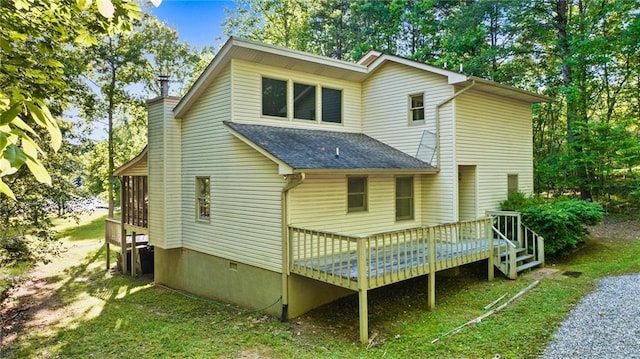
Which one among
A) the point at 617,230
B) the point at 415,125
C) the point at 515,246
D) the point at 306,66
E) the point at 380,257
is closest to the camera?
the point at 380,257

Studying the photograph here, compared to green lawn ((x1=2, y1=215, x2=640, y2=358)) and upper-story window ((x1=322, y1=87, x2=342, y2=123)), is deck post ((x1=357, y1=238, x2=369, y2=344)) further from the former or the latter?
upper-story window ((x1=322, y1=87, x2=342, y2=123))

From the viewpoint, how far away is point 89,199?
1387 cm

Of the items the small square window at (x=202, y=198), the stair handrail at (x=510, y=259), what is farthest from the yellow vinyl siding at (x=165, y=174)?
the stair handrail at (x=510, y=259)

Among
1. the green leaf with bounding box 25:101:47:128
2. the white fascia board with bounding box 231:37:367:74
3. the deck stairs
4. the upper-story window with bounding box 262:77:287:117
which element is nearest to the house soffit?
the upper-story window with bounding box 262:77:287:117

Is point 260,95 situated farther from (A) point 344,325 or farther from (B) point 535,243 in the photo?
(B) point 535,243

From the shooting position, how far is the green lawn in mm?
7172

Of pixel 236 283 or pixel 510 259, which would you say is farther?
pixel 236 283

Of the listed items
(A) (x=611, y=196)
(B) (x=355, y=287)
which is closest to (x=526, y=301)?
(B) (x=355, y=287)

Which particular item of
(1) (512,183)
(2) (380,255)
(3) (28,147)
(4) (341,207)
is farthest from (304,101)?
(3) (28,147)

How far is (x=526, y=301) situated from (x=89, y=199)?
14029 millimetres

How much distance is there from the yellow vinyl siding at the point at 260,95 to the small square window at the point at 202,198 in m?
2.52

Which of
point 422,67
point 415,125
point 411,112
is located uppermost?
point 422,67

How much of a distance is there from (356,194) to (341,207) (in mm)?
691

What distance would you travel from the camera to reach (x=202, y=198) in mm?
11875
